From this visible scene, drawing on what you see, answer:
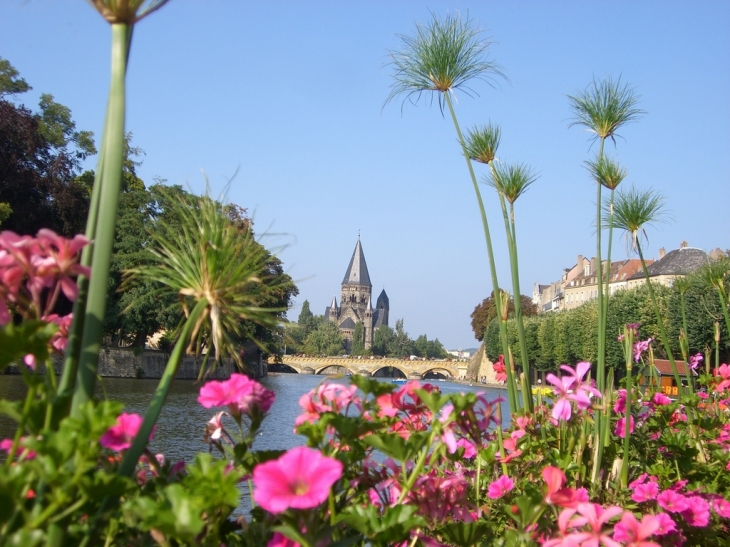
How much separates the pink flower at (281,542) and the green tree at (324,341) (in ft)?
401

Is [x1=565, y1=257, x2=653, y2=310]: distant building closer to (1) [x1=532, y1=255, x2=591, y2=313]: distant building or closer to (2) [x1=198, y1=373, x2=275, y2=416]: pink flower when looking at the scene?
(1) [x1=532, y1=255, x2=591, y2=313]: distant building

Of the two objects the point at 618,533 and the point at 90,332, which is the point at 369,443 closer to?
the point at 90,332

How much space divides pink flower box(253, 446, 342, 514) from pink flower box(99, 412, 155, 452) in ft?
1.18

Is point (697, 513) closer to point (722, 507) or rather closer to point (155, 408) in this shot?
point (722, 507)

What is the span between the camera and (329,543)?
1.52 m

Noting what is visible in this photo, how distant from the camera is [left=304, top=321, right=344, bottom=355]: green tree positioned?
128125 millimetres

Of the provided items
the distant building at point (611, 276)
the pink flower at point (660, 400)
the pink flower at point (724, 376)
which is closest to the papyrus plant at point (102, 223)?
the pink flower at point (660, 400)

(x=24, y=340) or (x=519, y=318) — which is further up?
(x=519, y=318)

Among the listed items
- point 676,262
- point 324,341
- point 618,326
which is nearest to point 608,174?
point 618,326

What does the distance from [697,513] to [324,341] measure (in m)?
130

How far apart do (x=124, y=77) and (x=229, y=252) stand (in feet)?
1.26

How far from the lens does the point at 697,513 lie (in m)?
2.81

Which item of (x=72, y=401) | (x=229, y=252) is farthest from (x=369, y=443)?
(x=72, y=401)

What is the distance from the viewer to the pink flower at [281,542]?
1.51m
